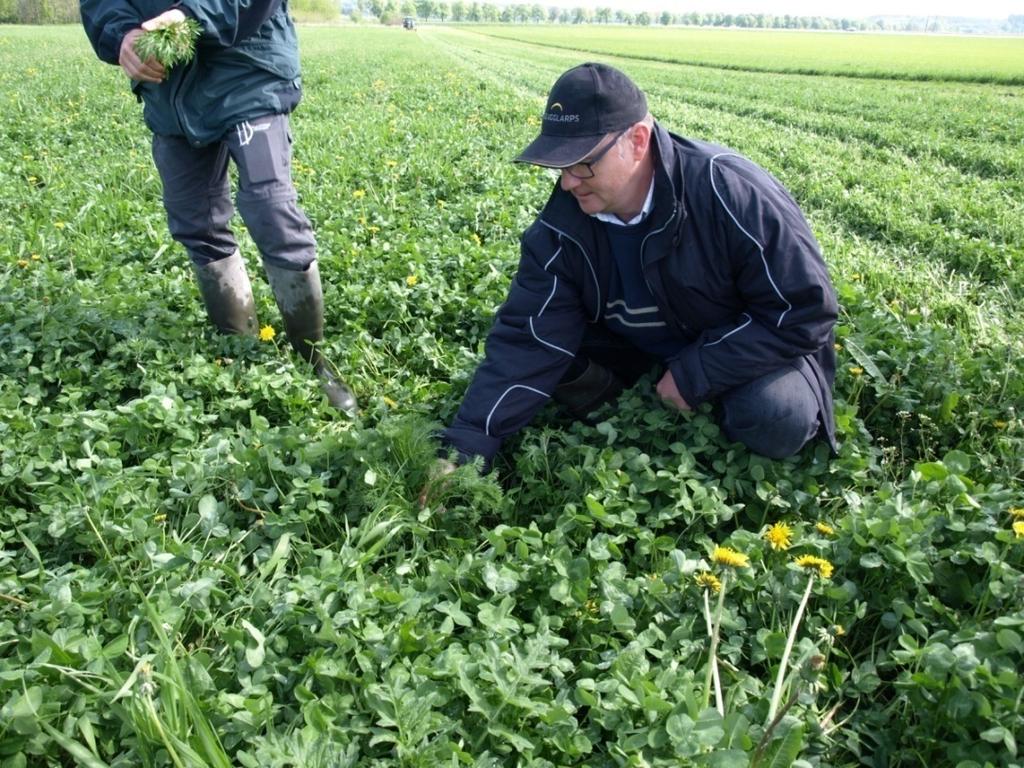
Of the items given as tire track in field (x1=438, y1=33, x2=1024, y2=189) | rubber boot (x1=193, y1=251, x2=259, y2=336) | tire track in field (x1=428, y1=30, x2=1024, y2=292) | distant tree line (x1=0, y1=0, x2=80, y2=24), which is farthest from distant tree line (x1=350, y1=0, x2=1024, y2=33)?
rubber boot (x1=193, y1=251, x2=259, y2=336)

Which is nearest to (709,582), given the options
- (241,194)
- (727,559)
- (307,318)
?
(727,559)

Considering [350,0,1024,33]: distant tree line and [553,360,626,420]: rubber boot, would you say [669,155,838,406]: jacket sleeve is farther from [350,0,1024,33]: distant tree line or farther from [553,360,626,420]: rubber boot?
[350,0,1024,33]: distant tree line

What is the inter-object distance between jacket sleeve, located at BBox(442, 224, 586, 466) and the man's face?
0.24 metres

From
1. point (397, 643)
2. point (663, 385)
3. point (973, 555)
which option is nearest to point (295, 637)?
point (397, 643)

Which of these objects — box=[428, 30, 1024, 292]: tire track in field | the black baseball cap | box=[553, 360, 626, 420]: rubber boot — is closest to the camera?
the black baseball cap

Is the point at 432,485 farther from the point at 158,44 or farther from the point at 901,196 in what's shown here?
the point at 901,196

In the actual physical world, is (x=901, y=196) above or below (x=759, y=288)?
below

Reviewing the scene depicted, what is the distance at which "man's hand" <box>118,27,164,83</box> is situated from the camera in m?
2.70

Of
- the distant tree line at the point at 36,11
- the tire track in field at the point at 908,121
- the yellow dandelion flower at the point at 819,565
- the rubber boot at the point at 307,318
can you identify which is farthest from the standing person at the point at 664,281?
the distant tree line at the point at 36,11

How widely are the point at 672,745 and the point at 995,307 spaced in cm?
323

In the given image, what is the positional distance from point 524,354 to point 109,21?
195 cm

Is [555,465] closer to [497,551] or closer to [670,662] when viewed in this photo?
[497,551]

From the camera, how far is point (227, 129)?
117 inches

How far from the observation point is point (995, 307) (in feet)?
12.7
